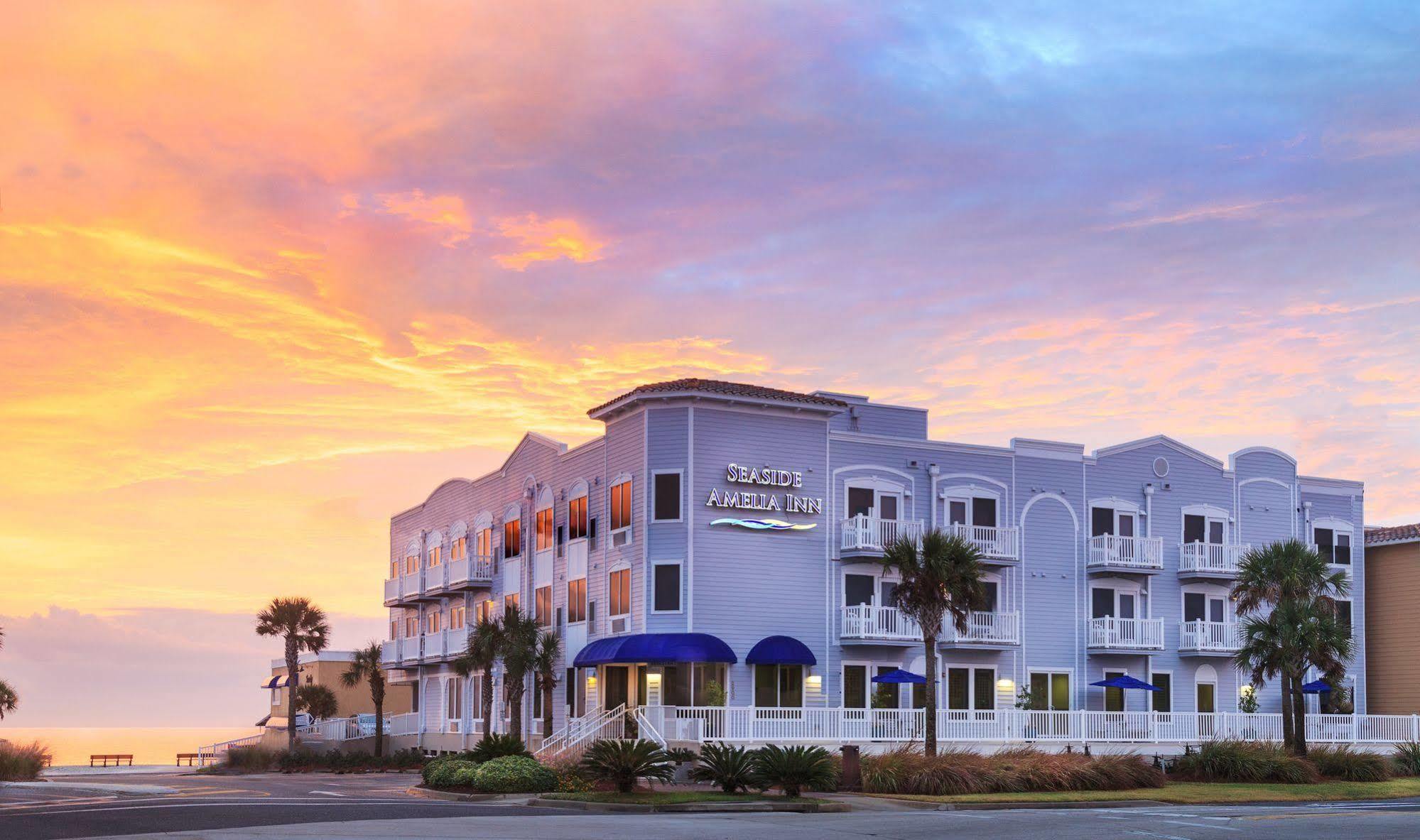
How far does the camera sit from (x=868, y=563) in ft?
171

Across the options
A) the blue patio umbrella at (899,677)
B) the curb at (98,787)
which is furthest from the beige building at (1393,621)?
the curb at (98,787)

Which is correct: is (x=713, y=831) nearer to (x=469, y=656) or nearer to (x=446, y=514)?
(x=469, y=656)

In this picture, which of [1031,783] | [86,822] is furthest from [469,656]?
[86,822]

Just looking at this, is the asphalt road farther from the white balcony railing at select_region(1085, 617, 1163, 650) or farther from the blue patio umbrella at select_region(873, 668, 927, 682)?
the white balcony railing at select_region(1085, 617, 1163, 650)

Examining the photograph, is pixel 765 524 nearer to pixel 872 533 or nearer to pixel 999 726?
pixel 872 533

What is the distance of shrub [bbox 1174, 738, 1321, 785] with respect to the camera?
4500 cm

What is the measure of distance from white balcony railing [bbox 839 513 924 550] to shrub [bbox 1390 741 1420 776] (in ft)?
58.4

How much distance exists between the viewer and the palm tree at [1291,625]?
164ft

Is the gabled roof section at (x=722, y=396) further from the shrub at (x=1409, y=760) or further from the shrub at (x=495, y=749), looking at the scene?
the shrub at (x=1409, y=760)

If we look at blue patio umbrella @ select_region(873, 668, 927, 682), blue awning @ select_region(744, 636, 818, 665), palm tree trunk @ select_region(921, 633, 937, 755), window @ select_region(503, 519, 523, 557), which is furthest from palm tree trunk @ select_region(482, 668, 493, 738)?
palm tree trunk @ select_region(921, 633, 937, 755)

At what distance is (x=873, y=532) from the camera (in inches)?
2010

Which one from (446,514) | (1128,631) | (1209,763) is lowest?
(1209,763)

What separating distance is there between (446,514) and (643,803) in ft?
119

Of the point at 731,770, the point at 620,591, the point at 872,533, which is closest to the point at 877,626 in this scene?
the point at 872,533
